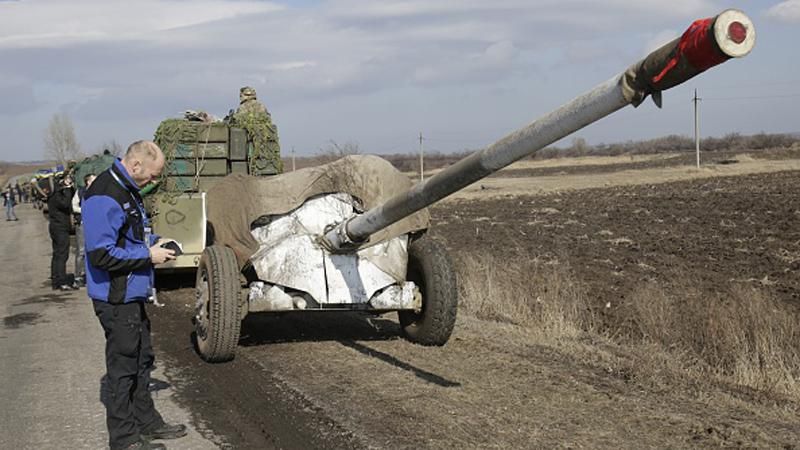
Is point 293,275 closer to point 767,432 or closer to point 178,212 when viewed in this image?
point 767,432

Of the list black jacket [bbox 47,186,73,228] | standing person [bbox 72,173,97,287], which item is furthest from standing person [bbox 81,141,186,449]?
black jacket [bbox 47,186,73,228]

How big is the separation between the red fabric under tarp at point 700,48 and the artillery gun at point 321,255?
109 inches

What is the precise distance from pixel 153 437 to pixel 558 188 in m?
35.4

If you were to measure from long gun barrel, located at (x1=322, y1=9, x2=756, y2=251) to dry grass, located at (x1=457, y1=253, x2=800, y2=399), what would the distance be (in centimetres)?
235

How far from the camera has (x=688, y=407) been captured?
5914 millimetres

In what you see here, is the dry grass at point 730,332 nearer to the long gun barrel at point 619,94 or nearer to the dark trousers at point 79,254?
the long gun barrel at point 619,94

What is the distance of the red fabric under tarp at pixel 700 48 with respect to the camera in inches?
147

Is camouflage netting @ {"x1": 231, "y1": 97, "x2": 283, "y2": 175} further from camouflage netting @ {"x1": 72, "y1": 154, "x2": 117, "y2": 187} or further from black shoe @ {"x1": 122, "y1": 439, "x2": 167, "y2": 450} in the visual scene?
black shoe @ {"x1": 122, "y1": 439, "x2": 167, "y2": 450}

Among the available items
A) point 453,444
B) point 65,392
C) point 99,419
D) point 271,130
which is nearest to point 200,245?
point 271,130

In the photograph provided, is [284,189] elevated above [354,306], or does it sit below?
above

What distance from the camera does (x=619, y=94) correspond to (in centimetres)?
433

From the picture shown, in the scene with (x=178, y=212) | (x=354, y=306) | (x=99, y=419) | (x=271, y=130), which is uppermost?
(x=271, y=130)

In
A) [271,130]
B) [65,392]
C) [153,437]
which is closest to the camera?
[153,437]

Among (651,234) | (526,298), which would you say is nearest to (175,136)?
(526,298)
